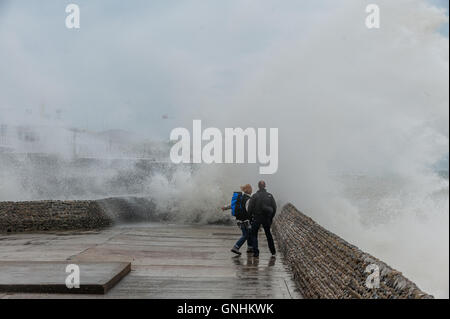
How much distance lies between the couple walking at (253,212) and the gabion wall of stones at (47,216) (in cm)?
673

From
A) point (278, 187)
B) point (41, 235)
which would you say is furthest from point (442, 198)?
point (41, 235)

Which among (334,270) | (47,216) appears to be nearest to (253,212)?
(334,270)

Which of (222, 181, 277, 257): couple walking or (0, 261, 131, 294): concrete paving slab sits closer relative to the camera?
(0, 261, 131, 294): concrete paving slab

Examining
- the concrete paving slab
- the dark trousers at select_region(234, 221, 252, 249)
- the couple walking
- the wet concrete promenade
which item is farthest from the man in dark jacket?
the concrete paving slab

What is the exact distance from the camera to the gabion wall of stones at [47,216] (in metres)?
15.2

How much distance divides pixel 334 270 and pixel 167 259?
4.82 metres

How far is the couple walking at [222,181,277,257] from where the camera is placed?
1045 cm

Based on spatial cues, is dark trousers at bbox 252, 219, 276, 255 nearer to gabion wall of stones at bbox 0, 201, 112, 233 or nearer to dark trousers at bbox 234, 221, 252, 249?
dark trousers at bbox 234, 221, 252, 249

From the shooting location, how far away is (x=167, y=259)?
1057 centimetres

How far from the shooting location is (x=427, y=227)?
162 feet

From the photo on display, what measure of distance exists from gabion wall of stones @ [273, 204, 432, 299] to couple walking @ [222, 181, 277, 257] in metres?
0.65

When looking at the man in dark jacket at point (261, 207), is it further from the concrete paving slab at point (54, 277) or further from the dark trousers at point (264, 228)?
the concrete paving slab at point (54, 277)

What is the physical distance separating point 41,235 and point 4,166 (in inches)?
446
